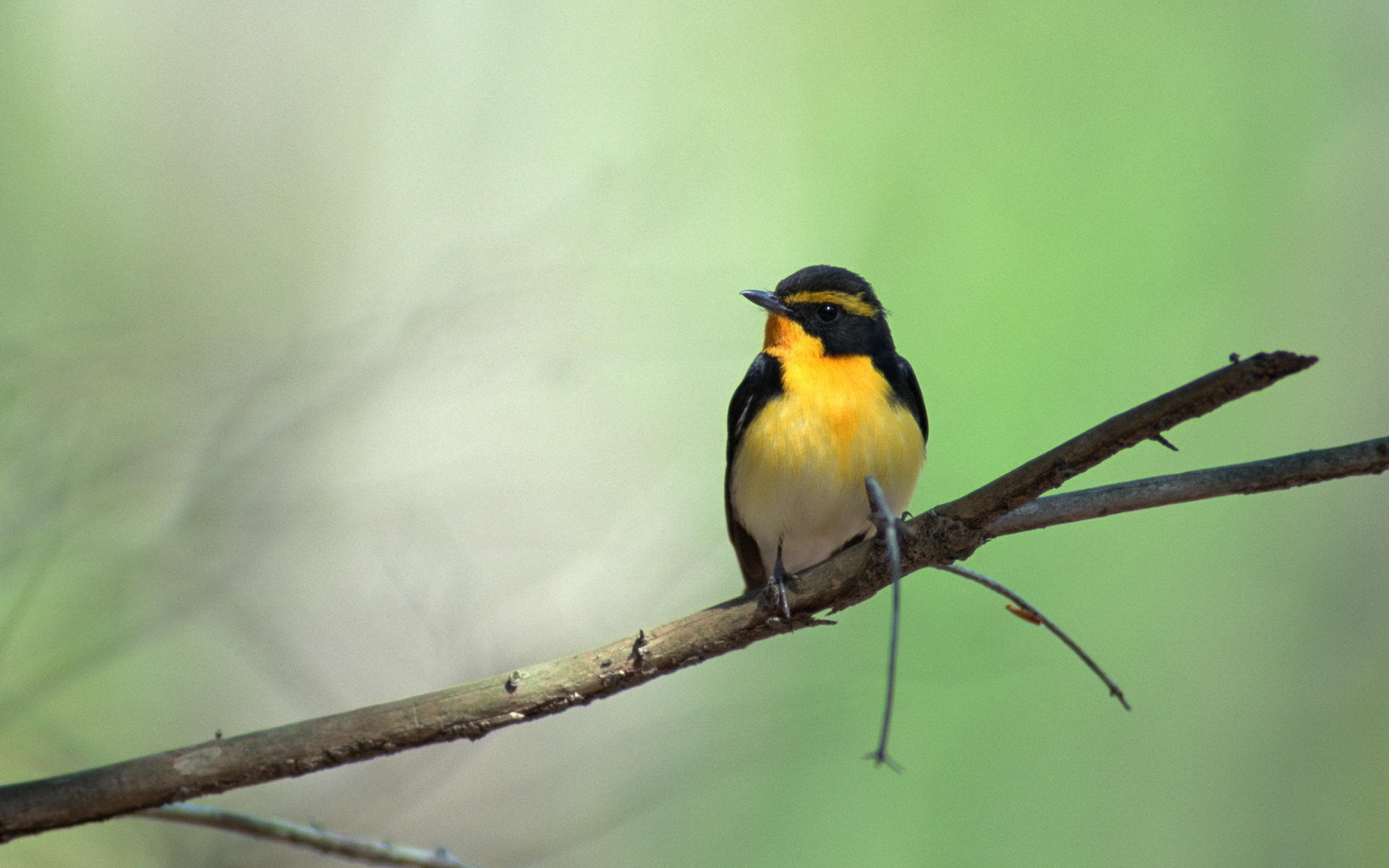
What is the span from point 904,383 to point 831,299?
12.5 inches

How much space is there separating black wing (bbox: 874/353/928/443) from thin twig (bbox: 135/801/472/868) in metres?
1.68

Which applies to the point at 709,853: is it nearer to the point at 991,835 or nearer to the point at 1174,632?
the point at 991,835

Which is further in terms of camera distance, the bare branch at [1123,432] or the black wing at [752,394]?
the black wing at [752,394]

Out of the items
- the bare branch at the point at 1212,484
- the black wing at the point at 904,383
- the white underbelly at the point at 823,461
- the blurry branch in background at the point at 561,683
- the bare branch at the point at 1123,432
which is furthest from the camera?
the black wing at the point at 904,383

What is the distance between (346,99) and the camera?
5.09m

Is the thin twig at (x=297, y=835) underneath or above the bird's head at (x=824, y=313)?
underneath

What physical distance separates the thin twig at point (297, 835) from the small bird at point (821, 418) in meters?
1.33

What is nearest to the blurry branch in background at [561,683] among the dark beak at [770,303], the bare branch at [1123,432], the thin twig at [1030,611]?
the bare branch at [1123,432]

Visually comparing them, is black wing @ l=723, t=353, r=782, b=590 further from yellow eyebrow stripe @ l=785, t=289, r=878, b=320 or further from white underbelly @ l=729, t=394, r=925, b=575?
yellow eyebrow stripe @ l=785, t=289, r=878, b=320

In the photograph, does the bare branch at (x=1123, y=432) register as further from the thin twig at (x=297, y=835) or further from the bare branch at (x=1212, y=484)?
the thin twig at (x=297, y=835)

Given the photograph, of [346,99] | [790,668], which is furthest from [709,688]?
[346,99]

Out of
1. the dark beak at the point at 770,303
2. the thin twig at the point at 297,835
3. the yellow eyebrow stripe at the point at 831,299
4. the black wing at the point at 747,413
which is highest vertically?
the dark beak at the point at 770,303

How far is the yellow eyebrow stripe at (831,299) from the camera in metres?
3.16

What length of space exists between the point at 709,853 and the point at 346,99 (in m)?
3.90
